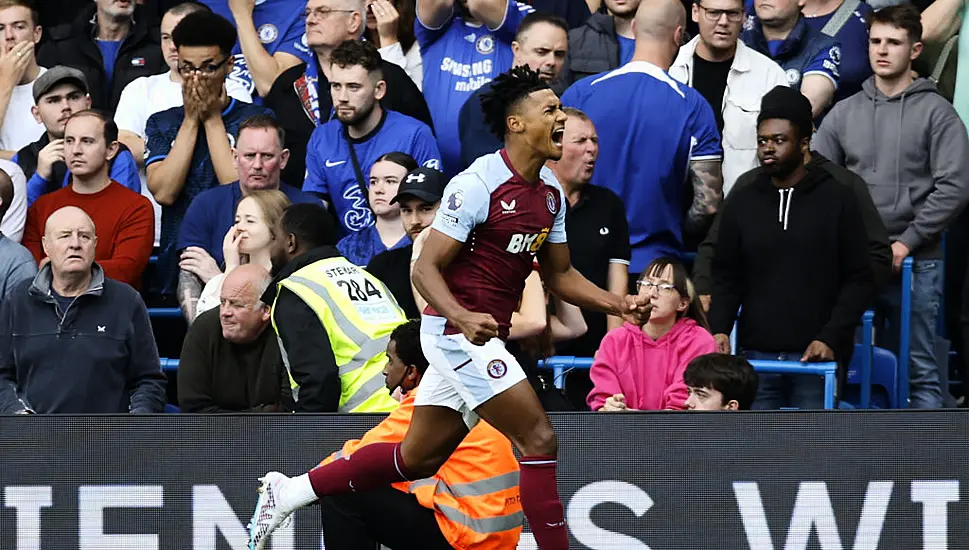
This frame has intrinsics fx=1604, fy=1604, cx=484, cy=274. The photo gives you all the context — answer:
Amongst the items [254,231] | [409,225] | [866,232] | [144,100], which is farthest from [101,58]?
[866,232]

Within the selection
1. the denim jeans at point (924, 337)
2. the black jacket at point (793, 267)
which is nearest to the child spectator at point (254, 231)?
the black jacket at point (793, 267)

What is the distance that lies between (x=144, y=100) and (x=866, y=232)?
4.57 m

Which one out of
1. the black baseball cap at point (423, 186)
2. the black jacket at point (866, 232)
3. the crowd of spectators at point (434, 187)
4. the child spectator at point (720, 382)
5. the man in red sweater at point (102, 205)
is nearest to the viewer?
the child spectator at point (720, 382)

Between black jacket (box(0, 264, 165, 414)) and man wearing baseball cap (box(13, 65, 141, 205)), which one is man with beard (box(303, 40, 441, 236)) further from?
black jacket (box(0, 264, 165, 414))

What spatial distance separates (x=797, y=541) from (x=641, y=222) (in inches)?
103

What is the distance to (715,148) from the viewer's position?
8859 millimetres

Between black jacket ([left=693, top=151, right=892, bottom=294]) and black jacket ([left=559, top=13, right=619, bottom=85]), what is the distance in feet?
4.56

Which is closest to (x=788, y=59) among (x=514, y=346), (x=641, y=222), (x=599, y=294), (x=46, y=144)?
(x=641, y=222)

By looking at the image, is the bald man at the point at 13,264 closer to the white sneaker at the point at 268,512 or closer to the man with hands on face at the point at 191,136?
the man with hands on face at the point at 191,136

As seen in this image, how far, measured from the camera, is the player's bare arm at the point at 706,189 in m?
8.90

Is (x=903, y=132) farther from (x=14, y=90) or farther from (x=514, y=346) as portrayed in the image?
(x=14, y=90)

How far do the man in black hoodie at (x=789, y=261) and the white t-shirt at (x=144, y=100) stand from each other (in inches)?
135

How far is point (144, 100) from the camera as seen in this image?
10133mm

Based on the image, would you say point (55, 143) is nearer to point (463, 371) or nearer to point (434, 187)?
point (434, 187)
